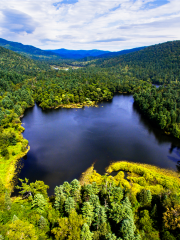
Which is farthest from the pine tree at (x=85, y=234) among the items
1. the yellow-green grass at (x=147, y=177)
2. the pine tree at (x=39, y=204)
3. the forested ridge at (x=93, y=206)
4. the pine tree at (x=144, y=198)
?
the yellow-green grass at (x=147, y=177)

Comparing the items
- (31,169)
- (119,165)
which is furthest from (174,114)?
(31,169)

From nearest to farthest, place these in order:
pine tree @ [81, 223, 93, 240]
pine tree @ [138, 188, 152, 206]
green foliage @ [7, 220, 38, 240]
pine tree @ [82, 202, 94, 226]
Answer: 1. green foliage @ [7, 220, 38, 240]
2. pine tree @ [81, 223, 93, 240]
3. pine tree @ [82, 202, 94, 226]
4. pine tree @ [138, 188, 152, 206]

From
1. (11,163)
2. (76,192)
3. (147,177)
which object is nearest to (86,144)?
(147,177)

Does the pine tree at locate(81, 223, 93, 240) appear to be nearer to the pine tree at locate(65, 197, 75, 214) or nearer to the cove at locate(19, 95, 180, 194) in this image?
the pine tree at locate(65, 197, 75, 214)

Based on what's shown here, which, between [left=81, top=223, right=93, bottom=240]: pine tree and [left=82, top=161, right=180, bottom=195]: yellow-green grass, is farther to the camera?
[left=82, top=161, right=180, bottom=195]: yellow-green grass

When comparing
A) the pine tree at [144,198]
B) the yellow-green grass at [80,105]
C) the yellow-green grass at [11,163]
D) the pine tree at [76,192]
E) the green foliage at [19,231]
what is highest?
the yellow-green grass at [80,105]

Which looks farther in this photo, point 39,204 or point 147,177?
point 147,177

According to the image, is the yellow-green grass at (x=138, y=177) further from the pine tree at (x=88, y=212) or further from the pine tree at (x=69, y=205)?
the pine tree at (x=69, y=205)

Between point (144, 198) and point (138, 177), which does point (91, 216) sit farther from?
point (138, 177)

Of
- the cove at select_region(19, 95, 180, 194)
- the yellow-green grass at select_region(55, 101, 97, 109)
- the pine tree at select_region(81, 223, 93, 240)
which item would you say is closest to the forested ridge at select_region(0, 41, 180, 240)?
the pine tree at select_region(81, 223, 93, 240)
